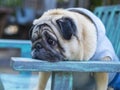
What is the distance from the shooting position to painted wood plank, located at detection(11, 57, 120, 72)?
217 cm

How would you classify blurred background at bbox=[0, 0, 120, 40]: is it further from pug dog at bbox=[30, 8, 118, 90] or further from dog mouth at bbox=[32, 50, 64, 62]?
dog mouth at bbox=[32, 50, 64, 62]

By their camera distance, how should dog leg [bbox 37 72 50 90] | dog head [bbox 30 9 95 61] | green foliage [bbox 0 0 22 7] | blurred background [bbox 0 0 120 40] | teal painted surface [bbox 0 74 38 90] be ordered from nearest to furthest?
dog head [bbox 30 9 95 61] < dog leg [bbox 37 72 50 90] < teal painted surface [bbox 0 74 38 90] < blurred background [bbox 0 0 120 40] < green foliage [bbox 0 0 22 7]

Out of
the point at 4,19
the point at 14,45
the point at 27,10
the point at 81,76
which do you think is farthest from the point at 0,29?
the point at 81,76

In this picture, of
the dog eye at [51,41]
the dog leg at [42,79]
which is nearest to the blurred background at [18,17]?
the dog leg at [42,79]

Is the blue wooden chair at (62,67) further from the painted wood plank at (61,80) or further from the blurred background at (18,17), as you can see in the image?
the blurred background at (18,17)

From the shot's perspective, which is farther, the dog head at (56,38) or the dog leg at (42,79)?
the dog leg at (42,79)

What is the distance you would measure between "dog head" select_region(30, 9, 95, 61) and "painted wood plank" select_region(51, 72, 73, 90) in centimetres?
8

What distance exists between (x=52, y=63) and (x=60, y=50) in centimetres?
15

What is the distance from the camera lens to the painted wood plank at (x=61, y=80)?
Answer: 2.25 meters

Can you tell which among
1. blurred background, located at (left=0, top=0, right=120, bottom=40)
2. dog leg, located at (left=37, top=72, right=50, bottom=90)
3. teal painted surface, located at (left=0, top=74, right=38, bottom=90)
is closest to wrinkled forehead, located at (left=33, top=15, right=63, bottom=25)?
dog leg, located at (left=37, top=72, right=50, bottom=90)

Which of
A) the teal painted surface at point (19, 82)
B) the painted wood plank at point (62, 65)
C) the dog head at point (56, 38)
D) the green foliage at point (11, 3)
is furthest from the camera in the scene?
the green foliage at point (11, 3)

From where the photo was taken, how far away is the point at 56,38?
2311 mm

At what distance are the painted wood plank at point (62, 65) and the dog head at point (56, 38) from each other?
0.06m

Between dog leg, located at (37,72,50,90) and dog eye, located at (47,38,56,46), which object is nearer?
dog eye, located at (47,38,56,46)
